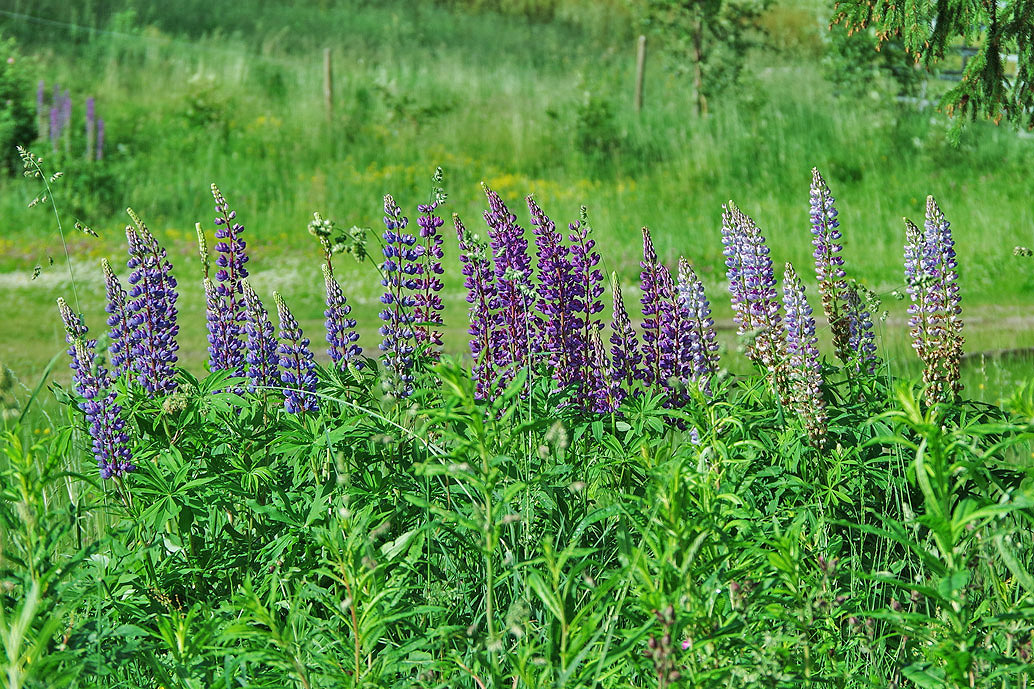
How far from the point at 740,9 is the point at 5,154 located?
13501 mm

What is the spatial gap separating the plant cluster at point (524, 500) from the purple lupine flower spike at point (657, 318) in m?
0.01

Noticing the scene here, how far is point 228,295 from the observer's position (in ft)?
14.6

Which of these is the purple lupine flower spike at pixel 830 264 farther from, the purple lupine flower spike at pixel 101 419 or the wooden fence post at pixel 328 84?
the wooden fence post at pixel 328 84

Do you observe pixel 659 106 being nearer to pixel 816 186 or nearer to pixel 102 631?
pixel 816 186

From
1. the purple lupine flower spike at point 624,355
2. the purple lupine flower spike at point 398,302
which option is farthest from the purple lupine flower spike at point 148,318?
the purple lupine flower spike at point 624,355

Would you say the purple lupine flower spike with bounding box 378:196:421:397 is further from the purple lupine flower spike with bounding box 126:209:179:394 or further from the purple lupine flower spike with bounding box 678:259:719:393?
the purple lupine flower spike with bounding box 678:259:719:393

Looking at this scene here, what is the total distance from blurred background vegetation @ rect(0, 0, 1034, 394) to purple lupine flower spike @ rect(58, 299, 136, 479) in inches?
256

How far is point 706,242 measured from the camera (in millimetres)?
13141

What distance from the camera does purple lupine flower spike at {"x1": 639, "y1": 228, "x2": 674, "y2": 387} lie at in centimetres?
439

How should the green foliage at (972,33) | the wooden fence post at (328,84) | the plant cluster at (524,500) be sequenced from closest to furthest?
the plant cluster at (524,500) < the green foliage at (972,33) < the wooden fence post at (328,84)

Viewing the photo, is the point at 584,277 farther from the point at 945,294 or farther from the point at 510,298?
the point at 945,294

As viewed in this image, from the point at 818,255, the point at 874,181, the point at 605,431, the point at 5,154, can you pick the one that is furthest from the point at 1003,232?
the point at 5,154

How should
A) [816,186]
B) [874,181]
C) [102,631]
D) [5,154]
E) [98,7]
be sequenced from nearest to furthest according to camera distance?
1. [102,631]
2. [816,186]
3. [874,181]
4. [5,154]
5. [98,7]

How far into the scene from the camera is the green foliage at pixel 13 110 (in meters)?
17.4
